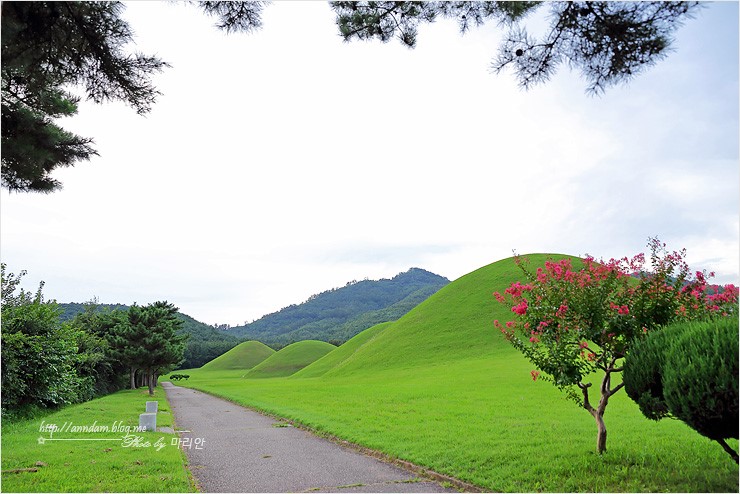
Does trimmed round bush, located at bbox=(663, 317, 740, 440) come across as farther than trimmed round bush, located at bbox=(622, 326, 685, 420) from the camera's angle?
No

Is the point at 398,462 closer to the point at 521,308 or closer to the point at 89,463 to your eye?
the point at 521,308

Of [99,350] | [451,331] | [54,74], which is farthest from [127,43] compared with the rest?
[451,331]

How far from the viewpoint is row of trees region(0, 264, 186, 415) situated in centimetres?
1755

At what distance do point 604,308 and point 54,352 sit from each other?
21120 millimetres

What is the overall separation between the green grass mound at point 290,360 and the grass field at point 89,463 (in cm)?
7355

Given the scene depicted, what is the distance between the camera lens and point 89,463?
9.35m

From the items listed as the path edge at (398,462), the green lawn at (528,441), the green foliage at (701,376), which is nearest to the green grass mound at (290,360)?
the green lawn at (528,441)

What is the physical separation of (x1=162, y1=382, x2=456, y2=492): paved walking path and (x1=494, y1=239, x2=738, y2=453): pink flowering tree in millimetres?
3329

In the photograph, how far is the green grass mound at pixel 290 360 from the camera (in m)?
88.3

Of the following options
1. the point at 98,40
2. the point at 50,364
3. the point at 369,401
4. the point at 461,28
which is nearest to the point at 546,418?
the point at 369,401

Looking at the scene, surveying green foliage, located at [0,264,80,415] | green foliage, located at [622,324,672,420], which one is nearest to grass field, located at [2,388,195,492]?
green foliage, located at [0,264,80,415]

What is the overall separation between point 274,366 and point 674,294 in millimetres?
90210

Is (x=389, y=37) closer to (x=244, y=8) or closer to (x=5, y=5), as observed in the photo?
(x=244, y=8)

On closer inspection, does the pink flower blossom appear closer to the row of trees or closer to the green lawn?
the green lawn
